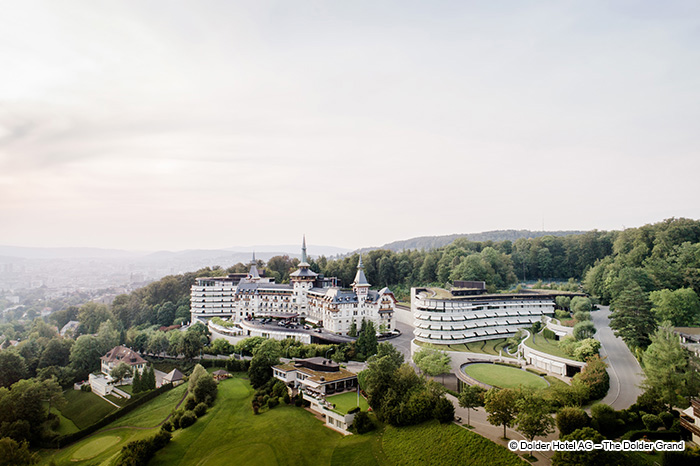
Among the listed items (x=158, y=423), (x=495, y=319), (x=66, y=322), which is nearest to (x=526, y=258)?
(x=495, y=319)

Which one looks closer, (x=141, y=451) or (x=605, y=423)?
(x=605, y=423)

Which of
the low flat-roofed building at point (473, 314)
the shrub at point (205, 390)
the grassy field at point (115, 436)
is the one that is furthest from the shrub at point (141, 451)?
the low flat-roofed building at point (473, 314)

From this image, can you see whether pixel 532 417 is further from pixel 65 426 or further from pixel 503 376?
pixel 65 426

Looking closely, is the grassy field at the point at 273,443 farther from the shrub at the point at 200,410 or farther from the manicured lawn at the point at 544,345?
the manicured lawn at the point at 544,345

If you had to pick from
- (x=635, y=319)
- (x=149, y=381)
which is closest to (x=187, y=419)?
(x=149, y=381)

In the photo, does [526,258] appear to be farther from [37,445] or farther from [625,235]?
[37,445]

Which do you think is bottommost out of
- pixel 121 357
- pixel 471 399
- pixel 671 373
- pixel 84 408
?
Answer: pixel 84 408
